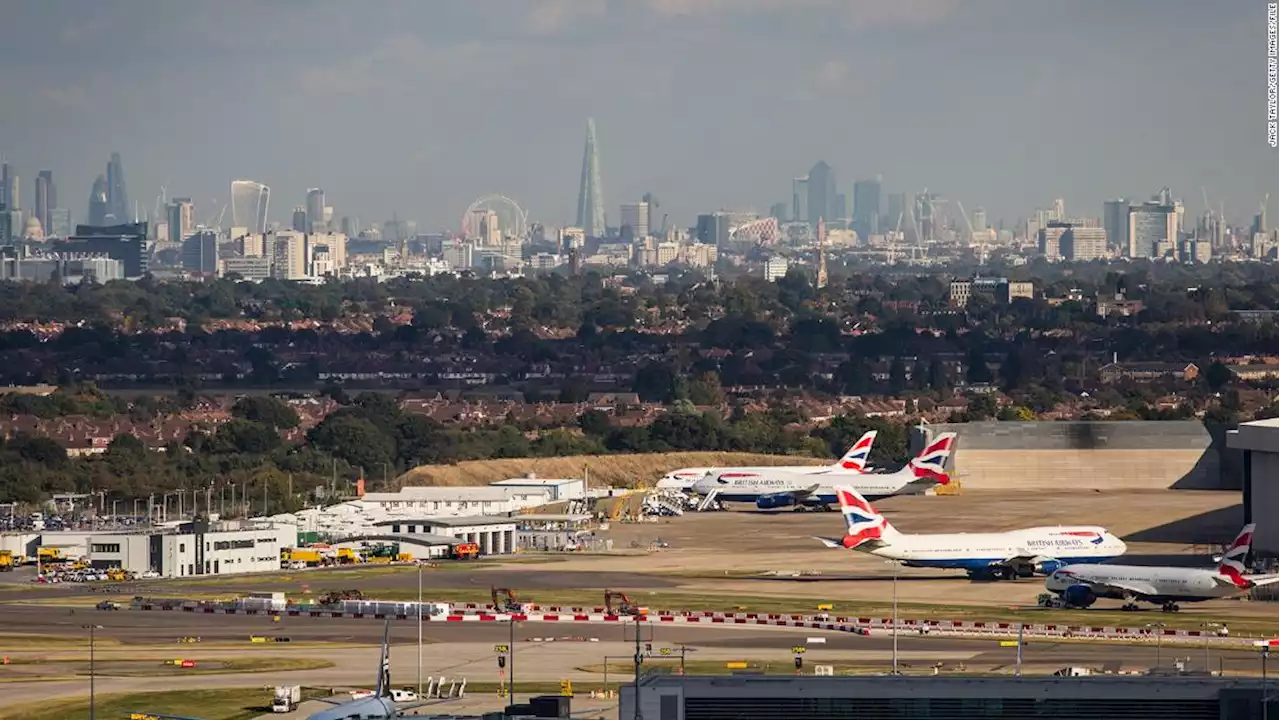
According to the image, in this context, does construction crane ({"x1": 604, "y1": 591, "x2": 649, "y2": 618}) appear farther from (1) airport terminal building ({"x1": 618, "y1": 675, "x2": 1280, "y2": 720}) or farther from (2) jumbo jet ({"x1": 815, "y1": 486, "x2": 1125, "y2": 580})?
(1) airport terminal building ({"x1": 618, "y1": 675, "x2": 1280, "y2": 720})

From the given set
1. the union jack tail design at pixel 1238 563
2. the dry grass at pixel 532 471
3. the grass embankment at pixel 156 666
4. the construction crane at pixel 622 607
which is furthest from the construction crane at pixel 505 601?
the dry grass at pixel 532 471

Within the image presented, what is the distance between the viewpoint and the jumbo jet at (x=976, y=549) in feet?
380

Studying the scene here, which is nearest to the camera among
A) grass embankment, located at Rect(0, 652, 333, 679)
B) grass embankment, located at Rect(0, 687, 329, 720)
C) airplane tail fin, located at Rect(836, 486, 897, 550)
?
grass embankment, located at Rect(0, 687, 329, 720)

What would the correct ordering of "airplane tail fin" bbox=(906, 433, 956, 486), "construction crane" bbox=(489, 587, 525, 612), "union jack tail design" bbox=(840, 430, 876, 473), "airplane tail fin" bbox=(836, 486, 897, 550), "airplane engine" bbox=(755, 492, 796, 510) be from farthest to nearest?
1. "union jack tail design" bbox=(840, 430, 876, 473)
2. "airplane engine" bbox=(755, 492, 796, 510)
3. "airplane tail fin" bbox=(906, 433, 956, 486)
4. "airplane tail fin" bbox=(836, 486, 897, 550)
5. "construction crane" bbox=(489, 587, 525, 612)

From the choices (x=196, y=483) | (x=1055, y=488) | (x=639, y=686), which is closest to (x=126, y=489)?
(x=196, y=483)

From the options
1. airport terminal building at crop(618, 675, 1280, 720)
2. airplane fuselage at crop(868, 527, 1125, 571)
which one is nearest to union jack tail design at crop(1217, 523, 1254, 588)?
airplane fuselage at crop(868, 527, 1125, 571)

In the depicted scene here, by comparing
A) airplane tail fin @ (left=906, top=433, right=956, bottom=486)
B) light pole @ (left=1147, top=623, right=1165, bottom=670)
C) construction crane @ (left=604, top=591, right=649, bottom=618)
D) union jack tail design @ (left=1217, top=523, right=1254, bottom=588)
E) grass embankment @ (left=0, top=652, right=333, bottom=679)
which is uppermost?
airplane tail fin @ (left=906, top=433, right=956, bottom=486)

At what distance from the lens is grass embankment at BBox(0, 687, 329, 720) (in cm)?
7431

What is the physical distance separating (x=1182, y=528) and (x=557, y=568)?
33100mm

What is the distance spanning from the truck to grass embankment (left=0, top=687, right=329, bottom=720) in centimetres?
39

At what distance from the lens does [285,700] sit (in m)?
74.5

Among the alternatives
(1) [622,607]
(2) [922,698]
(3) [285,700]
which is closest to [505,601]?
(1) [622,607]

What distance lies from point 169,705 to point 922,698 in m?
26.4

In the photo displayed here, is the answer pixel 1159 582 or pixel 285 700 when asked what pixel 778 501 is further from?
pixel 285 700
